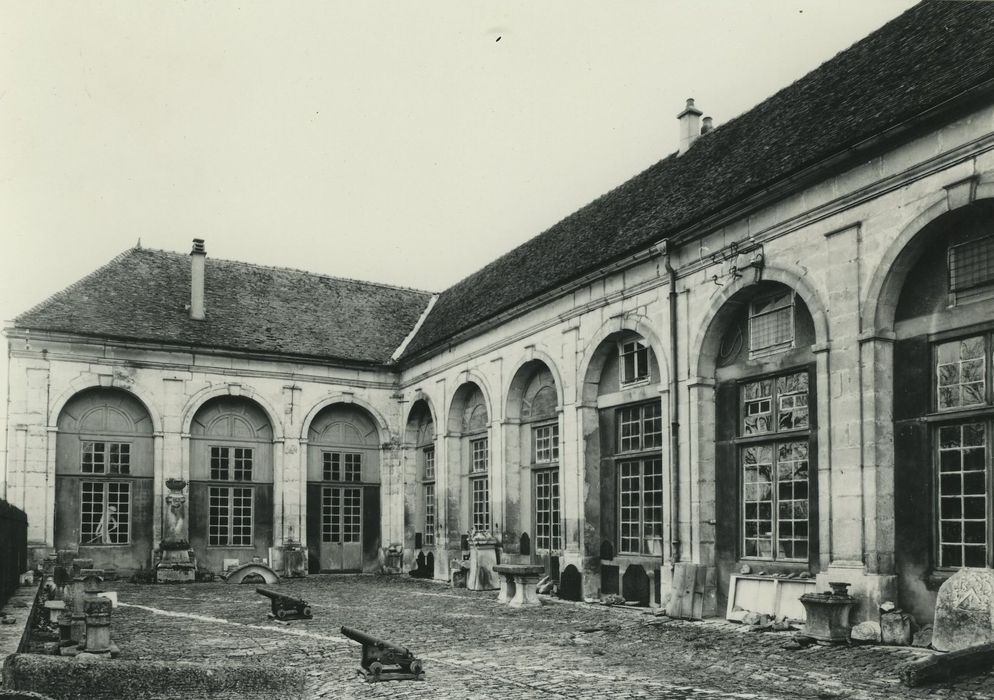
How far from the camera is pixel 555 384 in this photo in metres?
18.1

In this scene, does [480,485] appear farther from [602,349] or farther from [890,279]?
[890,279]

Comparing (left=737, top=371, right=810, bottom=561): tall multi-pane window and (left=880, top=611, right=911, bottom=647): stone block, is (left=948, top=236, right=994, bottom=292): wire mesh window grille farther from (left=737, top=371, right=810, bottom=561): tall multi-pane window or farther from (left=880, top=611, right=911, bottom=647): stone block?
(left=880, top=611, right=911, bottom=647): stone block

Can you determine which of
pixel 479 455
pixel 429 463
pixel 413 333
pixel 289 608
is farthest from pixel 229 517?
pixel 289 608

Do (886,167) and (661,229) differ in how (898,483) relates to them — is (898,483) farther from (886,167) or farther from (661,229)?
(661,229)

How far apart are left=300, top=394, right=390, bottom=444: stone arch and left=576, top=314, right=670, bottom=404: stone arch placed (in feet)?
32.1

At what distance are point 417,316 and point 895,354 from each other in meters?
18.5

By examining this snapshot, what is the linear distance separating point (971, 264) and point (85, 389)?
19.4m

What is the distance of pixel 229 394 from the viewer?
77.4 feet

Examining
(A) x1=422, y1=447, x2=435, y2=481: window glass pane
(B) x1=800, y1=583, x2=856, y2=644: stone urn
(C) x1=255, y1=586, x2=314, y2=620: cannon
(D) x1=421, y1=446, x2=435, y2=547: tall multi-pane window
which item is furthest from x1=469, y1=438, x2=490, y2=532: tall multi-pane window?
(B) x1=800, y1=583, x2=856, y2=644: stone urn

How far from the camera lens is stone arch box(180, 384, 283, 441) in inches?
907

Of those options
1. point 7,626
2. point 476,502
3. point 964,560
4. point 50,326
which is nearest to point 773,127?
point 964,560

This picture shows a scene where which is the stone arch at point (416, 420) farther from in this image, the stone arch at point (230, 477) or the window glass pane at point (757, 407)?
the window glass pane at point (757, 407)

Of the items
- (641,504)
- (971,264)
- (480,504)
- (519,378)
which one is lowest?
(480,504)

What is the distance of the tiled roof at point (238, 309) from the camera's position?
74.3 ft
